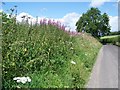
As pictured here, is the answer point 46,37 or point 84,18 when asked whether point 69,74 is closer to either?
point 46,37

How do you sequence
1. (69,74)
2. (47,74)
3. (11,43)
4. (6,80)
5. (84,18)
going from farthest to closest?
(84,18) < (69,74) < (47,74) < (11,43) < (6,80)

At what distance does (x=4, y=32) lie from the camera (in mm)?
9438

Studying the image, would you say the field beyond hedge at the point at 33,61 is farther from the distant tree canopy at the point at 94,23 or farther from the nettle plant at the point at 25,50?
the distant tree canopy at the point at 94,23

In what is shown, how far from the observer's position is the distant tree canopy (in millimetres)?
109694

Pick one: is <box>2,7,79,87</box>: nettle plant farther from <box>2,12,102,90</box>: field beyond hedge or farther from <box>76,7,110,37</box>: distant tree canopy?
<box>76,7,110,37</box>: distant tree canopy

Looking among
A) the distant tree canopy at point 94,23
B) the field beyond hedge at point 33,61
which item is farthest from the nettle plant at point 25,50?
the distant tree canopy at point 94,23

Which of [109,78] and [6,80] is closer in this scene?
[6,80]

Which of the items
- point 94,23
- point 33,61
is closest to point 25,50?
point 33,61

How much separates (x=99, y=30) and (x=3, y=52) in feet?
361

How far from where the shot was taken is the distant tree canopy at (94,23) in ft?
360

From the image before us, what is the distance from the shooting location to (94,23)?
11231cm

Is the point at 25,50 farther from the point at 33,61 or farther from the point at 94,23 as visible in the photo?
the point at 94,23

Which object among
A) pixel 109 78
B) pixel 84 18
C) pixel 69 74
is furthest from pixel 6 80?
pixel 84 18

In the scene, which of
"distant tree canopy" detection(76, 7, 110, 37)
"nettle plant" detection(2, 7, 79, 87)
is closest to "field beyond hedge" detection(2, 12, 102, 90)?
"nettle plant" detection(2, 7, 79, 87)
